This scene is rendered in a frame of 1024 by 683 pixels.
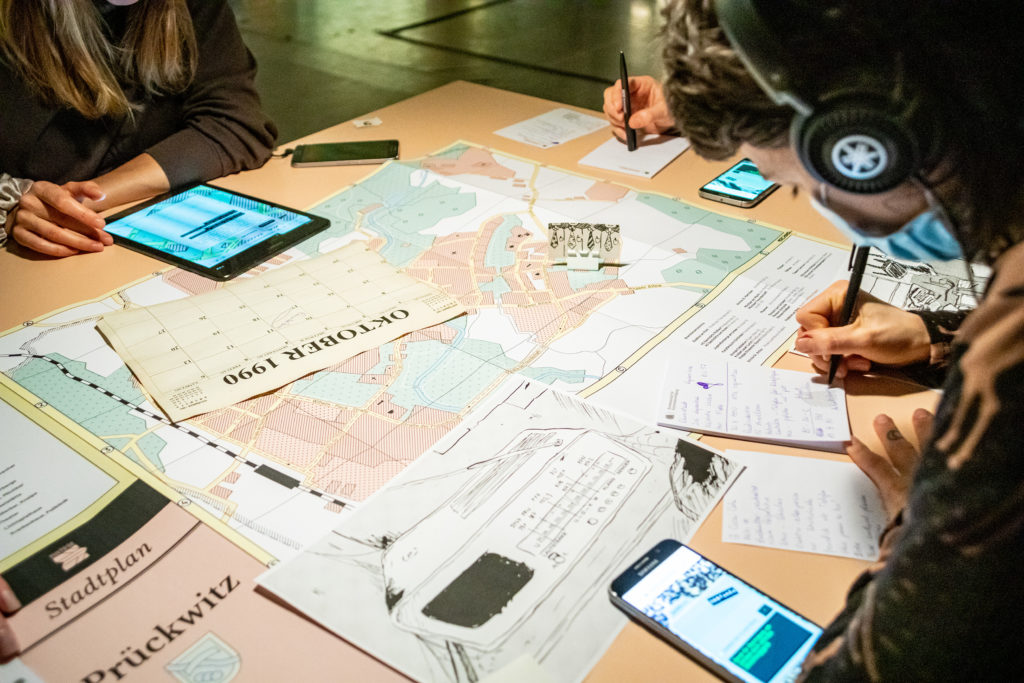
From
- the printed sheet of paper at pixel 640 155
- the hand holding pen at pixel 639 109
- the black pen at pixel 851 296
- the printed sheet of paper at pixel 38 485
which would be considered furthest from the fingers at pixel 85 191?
the black pen at pixel 851 296

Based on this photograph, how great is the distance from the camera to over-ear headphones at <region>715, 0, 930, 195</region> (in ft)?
1.61

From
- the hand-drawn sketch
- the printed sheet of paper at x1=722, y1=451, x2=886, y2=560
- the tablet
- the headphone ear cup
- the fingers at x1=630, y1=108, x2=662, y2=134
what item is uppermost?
the headphone ear cup

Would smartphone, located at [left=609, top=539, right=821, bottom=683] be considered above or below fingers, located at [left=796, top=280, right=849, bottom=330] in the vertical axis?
below

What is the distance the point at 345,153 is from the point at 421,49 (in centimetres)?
177

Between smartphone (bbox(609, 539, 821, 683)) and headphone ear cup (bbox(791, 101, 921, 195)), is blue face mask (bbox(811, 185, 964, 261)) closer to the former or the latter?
headphone ear cup (bbox(791, 101, 921, 195))

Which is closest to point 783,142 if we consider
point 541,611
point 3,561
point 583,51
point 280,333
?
point 541,611

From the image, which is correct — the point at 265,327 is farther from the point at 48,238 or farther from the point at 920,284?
the point at 920,284

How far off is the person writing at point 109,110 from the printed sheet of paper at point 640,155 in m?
0.76

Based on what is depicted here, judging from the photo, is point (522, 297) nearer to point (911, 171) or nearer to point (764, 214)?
point (764, 214)

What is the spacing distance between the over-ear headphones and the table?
27 cm

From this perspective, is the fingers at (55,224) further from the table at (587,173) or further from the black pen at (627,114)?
the black pen at (627,114)

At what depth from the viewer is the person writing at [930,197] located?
17.1 inches

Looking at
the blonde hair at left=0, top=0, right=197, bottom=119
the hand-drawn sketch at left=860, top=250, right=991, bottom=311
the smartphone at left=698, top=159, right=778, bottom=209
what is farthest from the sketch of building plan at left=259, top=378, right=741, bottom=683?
the blonde hair at left=0, top=0, right=197, bottom=119

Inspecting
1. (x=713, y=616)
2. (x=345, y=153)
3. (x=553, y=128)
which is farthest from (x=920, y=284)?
(x=345, y=153)
